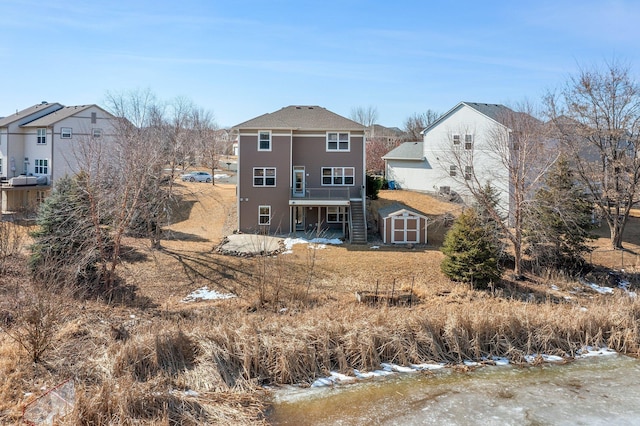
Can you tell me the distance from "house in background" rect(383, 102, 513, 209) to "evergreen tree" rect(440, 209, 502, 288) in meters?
8.92

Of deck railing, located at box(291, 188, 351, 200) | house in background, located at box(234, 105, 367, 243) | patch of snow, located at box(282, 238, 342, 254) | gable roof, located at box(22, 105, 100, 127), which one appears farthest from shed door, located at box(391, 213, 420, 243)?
gable roof, located at box(22, 105, 100, 127)

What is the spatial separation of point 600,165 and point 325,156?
16.6 meters

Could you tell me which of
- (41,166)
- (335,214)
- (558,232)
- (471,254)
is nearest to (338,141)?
(335,214)

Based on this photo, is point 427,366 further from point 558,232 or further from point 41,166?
point 41,166

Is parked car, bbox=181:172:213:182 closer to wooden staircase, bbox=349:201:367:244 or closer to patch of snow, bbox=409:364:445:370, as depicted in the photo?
wooden staircase, bbox=349:201:367:244

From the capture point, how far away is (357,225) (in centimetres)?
2667

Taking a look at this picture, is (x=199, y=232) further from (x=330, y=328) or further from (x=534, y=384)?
(x=534, y=384)

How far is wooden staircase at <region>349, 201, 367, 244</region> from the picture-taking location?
26047 millimetres

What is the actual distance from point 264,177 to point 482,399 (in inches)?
810

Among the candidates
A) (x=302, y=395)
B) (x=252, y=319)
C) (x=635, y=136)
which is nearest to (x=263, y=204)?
(x=252, y=319)

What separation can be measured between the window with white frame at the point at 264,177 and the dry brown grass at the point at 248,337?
8848 mm

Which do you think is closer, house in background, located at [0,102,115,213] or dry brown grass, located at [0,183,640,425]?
dry brown grass, located at [0,183,640,425]

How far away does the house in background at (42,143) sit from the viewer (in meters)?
35.2

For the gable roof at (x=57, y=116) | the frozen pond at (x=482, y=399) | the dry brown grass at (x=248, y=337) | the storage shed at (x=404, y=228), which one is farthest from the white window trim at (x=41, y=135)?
the frozen pond at (x=482, y=399)
